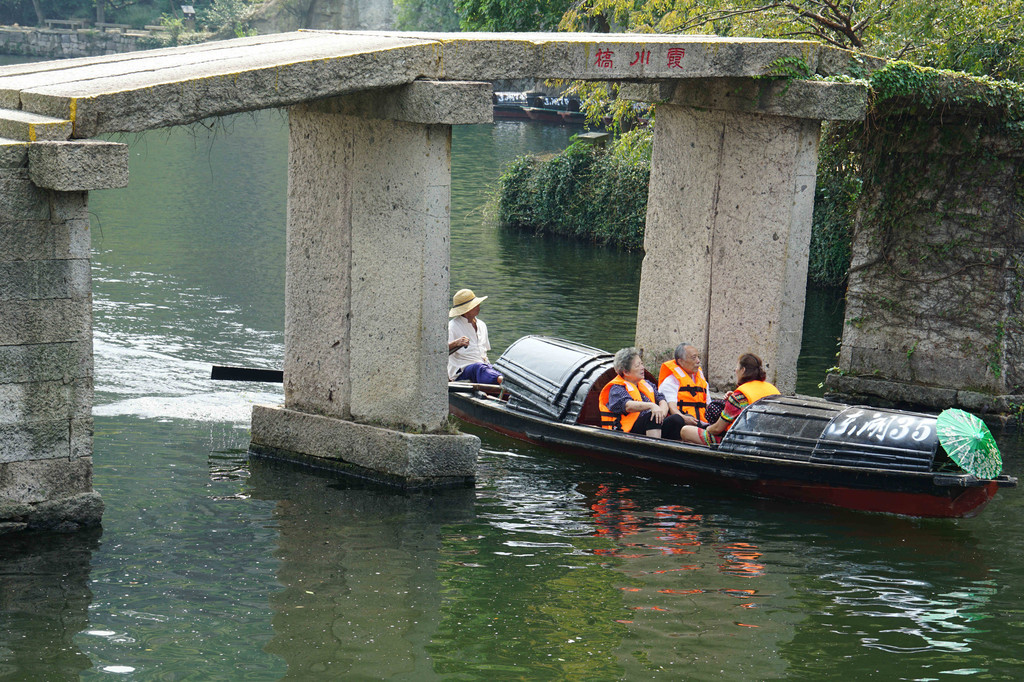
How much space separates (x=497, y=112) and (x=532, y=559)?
174ft

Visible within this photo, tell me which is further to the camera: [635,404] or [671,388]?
[671,388]

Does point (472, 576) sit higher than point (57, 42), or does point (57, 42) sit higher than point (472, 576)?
point (57, 42)

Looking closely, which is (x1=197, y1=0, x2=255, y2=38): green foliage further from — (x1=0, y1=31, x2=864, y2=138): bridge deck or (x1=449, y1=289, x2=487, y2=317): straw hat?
(x1=0, y1=31, x2=864, y2=138): bridge deck

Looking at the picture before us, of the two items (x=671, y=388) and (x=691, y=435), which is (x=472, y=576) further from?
(x=671, y=388)

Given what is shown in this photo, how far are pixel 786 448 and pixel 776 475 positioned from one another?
0.25m

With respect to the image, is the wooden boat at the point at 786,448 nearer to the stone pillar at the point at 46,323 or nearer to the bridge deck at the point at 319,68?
the bridge deck at the point at 319,68

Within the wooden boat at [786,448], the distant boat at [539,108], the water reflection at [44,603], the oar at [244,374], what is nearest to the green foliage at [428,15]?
the distant boat at [539,108]

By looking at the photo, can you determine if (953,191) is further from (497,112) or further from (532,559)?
(497,112)

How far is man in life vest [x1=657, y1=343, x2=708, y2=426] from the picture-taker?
11758mm

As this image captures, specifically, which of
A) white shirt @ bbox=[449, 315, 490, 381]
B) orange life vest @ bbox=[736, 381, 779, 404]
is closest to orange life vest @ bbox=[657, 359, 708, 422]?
orange life vest @ bbox=[736, 381, 779, 404]

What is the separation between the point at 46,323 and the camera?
859 cm

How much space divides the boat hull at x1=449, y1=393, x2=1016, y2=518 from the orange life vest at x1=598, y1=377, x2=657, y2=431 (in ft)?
0.51

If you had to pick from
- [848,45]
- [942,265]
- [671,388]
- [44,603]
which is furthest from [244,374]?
[848,45]

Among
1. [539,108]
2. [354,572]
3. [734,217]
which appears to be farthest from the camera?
[539,108]
